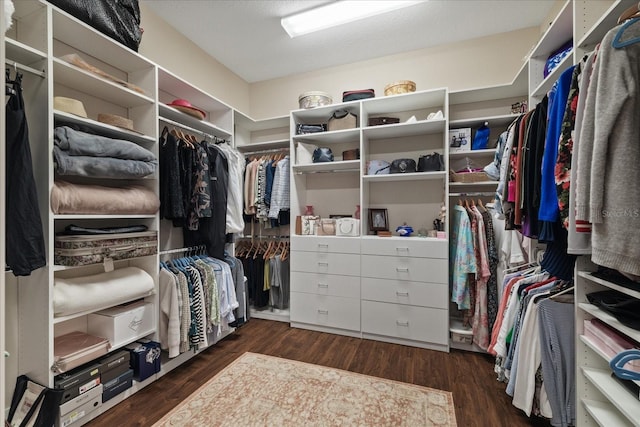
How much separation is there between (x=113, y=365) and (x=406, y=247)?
226 cm

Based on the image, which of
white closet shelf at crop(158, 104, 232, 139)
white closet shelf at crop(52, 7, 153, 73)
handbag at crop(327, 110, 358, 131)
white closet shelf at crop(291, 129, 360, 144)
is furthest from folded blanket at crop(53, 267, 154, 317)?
handbag at crop(327, 110, 358, 131)

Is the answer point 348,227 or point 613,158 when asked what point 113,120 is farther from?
point 613,158

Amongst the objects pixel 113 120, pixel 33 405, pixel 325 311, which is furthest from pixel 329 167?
pixel 33 405

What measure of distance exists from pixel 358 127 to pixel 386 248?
127 cm

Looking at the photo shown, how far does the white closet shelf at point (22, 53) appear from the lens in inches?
53.8

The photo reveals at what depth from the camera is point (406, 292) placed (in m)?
2.52

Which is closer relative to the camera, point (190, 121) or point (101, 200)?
point (101, 200)

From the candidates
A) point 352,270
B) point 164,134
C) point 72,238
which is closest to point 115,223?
point 72,238

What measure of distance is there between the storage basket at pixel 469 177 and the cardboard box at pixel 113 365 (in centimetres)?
286

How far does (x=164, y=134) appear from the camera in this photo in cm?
228

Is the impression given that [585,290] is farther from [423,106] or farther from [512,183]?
[423,106]

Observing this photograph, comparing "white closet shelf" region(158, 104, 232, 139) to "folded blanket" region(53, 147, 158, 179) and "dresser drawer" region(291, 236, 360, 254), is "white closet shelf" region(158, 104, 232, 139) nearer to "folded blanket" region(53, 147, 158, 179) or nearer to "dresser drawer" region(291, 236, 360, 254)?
"folded blanket" region(53, 147, 158, 179)

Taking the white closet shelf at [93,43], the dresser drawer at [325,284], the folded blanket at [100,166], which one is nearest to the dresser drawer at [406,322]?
the dresser drawer at [325,284]

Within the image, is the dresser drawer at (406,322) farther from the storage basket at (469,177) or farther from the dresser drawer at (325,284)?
the storage basket at (469,177)
